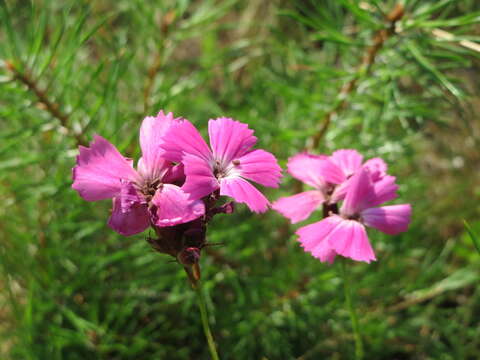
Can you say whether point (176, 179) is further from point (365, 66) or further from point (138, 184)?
point (365, 66)

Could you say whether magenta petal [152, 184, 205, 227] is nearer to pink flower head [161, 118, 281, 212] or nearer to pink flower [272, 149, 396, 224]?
pink flower head [161, 118, 281, 212]

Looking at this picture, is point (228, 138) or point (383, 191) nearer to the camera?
point (228, 138)

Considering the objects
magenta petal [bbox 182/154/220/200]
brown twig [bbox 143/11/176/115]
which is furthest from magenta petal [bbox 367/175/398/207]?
brown twig [bbox 143/11/176/115]

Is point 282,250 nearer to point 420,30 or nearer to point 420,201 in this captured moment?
point 420,201

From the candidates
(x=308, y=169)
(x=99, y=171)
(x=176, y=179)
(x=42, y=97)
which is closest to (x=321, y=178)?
(x=308, y=169)

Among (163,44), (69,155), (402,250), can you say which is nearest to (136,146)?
(69,155)

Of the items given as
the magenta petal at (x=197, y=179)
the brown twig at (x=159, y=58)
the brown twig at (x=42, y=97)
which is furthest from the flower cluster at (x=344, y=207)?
the brown twig at (x=159, y=58)
